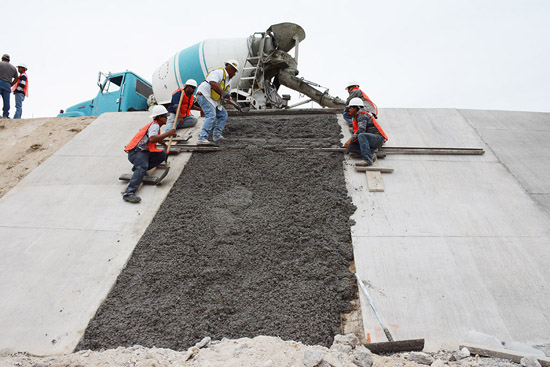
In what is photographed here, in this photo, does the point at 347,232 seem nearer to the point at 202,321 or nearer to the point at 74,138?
the point at 202,321

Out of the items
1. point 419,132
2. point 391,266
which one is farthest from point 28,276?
point 419,132

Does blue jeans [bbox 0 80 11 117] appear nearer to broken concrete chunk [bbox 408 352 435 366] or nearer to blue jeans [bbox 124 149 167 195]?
blue jeans [bbox 124 149 167 195]

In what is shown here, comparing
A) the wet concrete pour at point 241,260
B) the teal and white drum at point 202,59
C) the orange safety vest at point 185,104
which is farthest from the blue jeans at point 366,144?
the teal and white drum at point 202,59

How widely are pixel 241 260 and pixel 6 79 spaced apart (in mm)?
8214

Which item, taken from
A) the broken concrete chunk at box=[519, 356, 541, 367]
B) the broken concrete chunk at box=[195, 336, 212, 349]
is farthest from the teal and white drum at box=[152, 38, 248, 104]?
the broken concrete chunk at box=[519, 356, 541, 367]

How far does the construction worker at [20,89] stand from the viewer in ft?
31.1

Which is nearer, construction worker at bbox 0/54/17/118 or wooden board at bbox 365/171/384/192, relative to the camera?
wooden board at bbox 365/171/384/192

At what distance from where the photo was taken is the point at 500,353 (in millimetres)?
2914

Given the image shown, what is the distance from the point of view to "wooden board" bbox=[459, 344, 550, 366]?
2.81 meters

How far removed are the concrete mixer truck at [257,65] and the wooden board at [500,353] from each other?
8539mm

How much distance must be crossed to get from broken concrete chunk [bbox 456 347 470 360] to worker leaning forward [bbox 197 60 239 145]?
4946mm

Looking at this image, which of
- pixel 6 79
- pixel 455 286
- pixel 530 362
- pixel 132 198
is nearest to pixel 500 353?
pixel 530 362

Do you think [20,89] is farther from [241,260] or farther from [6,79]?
Answer: [241,260]

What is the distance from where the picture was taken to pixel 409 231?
186 inches
